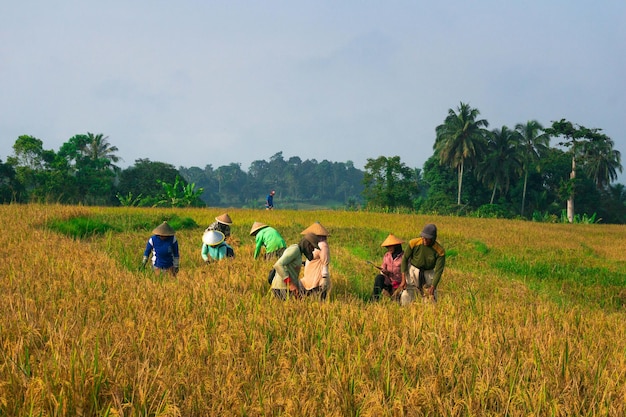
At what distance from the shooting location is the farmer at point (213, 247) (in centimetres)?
826

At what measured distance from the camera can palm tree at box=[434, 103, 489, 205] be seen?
159 ft

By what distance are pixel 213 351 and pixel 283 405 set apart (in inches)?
36.6

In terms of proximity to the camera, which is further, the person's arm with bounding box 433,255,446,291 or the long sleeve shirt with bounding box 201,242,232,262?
the long sleeve shirt with bounding box 201,242,232,262

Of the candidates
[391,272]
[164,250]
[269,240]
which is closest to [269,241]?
[269,240]

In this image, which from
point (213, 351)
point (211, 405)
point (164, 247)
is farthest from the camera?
point (164, 247)

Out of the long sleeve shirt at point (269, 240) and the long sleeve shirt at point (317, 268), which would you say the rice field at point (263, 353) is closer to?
the long sleeve shirt at point (317, 268)

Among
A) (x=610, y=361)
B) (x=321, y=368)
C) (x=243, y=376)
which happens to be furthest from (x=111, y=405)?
(x=610, y=361)

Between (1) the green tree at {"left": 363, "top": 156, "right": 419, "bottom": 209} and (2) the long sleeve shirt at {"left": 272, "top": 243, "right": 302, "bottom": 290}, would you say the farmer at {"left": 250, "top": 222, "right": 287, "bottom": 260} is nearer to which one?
(2) the long sleeve shirt at {"left": 272, "top": 243, "right": 302, "bottom": 290}

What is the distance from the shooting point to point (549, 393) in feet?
9.60

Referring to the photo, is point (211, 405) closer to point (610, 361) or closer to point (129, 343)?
point (129, 343)

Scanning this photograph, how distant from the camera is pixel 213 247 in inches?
332

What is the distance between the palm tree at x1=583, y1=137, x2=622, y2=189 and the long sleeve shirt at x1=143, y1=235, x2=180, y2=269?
146 feet

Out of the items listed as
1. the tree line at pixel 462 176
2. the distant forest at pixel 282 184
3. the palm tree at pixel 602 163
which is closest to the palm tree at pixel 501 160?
the tree line at pixel 462 176

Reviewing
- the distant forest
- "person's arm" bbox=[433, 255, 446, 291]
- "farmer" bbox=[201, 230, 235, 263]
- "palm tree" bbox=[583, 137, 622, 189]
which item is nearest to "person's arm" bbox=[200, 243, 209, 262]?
"farmer" bbox=[201, 230, 235, 263]
